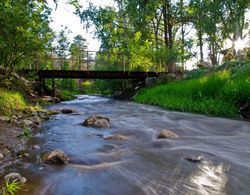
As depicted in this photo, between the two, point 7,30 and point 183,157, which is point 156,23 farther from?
point 183,157

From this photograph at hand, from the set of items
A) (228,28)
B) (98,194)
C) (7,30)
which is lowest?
(98,194)

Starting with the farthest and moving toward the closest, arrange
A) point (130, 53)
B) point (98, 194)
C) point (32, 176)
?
point (130, 53), point (32, 176), point (98, 194)

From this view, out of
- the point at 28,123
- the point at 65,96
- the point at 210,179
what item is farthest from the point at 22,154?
the point at 65,96

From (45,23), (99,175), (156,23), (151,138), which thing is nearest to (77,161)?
(99,175)

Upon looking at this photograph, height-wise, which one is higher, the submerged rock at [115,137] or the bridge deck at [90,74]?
the bridge deck at [90,74]

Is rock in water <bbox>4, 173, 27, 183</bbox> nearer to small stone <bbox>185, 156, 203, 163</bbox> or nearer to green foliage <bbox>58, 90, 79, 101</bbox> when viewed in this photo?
small stone <bbox>185, 156, 203, 163</bbox>

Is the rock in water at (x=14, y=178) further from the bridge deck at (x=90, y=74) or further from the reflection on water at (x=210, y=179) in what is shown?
the bridge deck at (x=90, y=74)

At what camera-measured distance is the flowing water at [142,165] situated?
379 centimetres

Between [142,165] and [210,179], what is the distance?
3.47 feet

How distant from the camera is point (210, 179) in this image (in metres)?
4.03

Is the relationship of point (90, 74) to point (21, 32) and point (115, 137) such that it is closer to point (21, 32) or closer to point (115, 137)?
point (21, 32)

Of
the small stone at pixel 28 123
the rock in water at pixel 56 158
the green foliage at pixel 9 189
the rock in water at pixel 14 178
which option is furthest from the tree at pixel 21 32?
the green foliage at pixel 9 189

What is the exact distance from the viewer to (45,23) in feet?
40.0

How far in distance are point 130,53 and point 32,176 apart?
2196 centimetres
